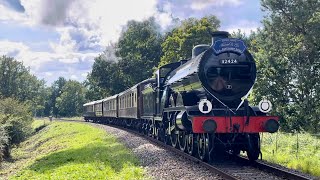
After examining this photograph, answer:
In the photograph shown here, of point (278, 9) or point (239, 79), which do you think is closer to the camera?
point (239, 79)

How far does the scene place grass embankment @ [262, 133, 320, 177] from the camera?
1182 centimetres

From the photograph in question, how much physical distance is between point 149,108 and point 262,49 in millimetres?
13462

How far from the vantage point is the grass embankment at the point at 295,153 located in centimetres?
1182

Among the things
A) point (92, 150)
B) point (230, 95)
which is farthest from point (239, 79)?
point (92, 150)

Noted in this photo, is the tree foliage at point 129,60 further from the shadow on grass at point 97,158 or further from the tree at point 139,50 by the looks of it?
the shadow on grass at point 97,158

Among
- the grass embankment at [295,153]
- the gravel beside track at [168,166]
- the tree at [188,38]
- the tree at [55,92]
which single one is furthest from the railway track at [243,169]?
the tree at [55,92]

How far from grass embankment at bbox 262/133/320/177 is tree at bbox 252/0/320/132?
753cm

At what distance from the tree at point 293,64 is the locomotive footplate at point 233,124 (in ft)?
51.0

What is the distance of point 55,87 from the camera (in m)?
156

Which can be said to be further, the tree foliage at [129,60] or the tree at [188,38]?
the tree foliage at [129,60]

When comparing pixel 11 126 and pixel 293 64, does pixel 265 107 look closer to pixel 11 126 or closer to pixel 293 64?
pixel 293 64

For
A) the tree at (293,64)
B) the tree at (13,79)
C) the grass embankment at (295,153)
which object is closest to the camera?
the grass embankment at (295,153)

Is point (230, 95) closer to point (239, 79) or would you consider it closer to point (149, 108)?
point (239, 79)

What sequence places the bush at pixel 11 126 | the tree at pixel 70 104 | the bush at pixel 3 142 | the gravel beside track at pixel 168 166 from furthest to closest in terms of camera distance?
1. the tree at pixel 70 104
2. the bush at pixel 11 126
3. the bush at pixel 3 142
4. the gravel beside track at pixel 168 166
